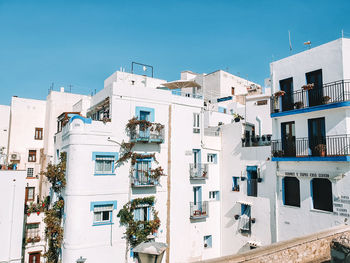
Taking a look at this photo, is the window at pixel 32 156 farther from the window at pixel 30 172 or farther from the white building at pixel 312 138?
the white building at pixel 312 138

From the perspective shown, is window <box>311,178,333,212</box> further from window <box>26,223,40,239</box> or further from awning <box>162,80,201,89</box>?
window <box>26,223,40,239</box>

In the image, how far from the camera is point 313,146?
641 inches

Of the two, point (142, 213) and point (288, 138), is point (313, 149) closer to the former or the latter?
point (288, 138)

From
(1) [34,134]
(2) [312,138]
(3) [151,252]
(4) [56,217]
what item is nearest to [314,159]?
(2) [312,138]

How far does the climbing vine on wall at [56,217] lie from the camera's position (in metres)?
17.8

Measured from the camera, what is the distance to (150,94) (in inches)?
778

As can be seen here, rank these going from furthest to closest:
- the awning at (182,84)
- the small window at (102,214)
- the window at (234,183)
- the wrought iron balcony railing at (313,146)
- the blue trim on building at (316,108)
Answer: the awning at (182,84) < the window at (234,183) < the small window at (102,214) < the wrought iron balcony railing at (313,146) < the blue trim on building at (316,108)

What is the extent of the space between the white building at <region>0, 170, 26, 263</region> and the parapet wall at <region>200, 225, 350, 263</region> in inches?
652

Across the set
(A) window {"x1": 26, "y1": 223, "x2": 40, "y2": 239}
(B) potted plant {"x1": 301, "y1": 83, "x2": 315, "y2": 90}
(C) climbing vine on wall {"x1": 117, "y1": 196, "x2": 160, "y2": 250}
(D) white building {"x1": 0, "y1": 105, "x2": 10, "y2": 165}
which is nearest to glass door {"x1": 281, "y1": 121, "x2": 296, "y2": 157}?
(B) potted plant {"x1": 301, "y1": 83, "x2": 315, "y2": 90}

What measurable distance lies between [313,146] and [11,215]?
20.4m

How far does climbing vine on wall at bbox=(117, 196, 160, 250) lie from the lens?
58.8ft

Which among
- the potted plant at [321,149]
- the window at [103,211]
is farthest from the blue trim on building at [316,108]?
the window at [103,211]

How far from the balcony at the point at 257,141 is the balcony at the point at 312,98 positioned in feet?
7.88

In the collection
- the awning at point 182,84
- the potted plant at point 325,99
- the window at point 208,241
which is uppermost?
the awning at point 182,84
